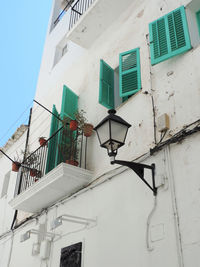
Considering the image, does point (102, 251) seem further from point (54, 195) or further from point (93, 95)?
point (93, 95)

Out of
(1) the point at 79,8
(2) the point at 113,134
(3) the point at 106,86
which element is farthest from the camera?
(1) the point at 79,8

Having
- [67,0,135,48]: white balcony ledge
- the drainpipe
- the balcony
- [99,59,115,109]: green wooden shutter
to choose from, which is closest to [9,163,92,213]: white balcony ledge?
the balcony

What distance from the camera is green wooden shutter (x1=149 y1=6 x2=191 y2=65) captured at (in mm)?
5535

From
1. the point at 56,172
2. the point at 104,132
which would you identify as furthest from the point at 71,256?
the point at 104,132

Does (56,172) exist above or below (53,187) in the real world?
above

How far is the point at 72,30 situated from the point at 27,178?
4.29m

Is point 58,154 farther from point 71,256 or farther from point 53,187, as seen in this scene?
point 71,256

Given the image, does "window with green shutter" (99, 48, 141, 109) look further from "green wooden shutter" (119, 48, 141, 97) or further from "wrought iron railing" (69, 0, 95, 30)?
"wrought iron railing" (69, 0, 95, 30)

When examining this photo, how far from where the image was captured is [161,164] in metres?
4.81

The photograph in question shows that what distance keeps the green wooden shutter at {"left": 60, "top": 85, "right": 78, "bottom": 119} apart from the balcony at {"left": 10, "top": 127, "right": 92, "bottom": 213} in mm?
409

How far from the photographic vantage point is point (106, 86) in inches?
272

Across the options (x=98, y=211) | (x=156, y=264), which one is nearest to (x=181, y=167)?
(x=156, y=264)

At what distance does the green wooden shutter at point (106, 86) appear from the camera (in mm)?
6641

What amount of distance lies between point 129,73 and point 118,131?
92.2 inches
